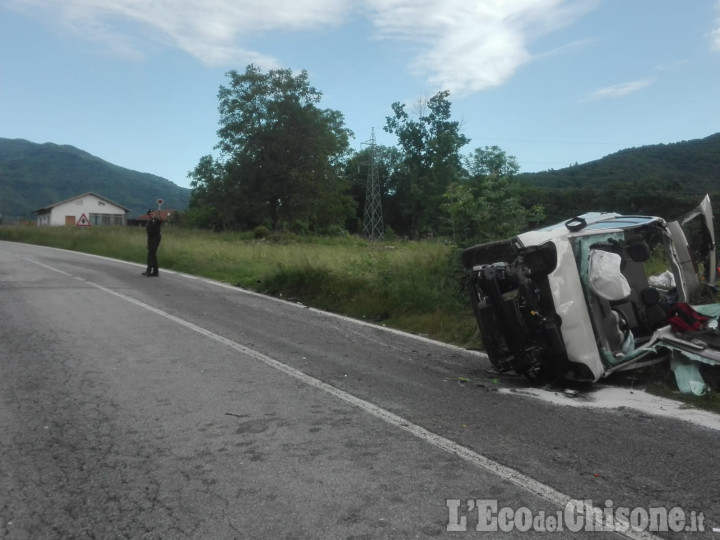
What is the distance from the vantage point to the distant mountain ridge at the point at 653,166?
85.2 feet

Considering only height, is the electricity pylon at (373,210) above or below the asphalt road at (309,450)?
above

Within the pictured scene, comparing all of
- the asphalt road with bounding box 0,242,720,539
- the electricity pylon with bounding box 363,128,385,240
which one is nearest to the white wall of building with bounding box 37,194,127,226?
the electricity pylon with bounding box 363,128,385,240

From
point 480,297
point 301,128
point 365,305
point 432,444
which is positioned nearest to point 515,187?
point 365,305

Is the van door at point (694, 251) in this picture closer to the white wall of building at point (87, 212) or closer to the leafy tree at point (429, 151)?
the leafy tree at point (429, 151)

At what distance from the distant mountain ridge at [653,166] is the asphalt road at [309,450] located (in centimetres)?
1985

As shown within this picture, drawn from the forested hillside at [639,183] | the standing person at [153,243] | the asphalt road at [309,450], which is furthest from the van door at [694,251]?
the standing person at [153,243]

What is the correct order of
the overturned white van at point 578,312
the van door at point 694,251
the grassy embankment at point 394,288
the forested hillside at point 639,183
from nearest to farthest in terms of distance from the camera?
the overturned white van at point 578,312
the van door at point 694,251
the grassy embankment at point 394,288
the forested hillside at point 639,183

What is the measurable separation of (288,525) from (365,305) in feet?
28.0

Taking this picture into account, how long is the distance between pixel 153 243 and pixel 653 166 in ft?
84.6

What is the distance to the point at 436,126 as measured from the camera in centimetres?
6284

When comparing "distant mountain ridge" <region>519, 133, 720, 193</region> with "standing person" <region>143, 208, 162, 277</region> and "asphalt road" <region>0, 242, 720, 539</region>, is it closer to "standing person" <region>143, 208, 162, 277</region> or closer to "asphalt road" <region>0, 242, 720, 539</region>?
"standing person" <region>143, 208, 162, 277</region>

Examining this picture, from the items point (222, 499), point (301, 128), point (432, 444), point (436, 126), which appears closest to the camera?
point (222, 499)

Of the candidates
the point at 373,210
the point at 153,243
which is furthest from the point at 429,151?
the point at 153,243

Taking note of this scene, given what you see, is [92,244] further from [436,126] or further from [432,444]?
[436,126]
